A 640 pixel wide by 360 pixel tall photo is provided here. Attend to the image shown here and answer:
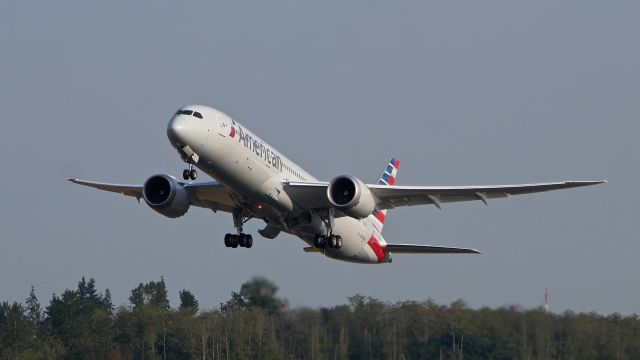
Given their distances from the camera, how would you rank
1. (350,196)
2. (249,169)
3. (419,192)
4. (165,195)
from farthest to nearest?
(165,195)
(419,192)
(350,196)
(249,169)

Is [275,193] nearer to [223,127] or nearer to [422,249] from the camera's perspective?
[223,127]

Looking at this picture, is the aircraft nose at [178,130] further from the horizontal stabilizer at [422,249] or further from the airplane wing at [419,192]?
the horizontal stabilizer at [422,249]

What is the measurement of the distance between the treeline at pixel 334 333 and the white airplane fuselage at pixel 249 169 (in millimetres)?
3283

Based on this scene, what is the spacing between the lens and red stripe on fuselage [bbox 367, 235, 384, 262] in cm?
4334

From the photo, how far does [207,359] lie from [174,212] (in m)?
6.90

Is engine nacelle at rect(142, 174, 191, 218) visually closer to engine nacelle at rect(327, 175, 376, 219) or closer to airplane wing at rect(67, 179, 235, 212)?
airplane wing at rect(67, 179, 235, 212)

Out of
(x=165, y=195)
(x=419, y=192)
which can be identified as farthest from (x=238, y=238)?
(x=419, y=192)

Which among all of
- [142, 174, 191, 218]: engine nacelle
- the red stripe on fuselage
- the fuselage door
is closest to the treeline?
the red stripe on fuselage

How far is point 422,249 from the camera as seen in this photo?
1724 inches

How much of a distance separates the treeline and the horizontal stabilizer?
194cm

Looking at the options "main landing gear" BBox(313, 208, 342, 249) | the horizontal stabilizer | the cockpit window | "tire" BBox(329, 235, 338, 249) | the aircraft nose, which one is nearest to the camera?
the aircraft nose

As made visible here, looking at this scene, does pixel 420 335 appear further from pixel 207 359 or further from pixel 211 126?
pixel 211 126

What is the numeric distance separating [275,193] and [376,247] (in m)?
7.52

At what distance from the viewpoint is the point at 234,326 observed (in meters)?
44.9
